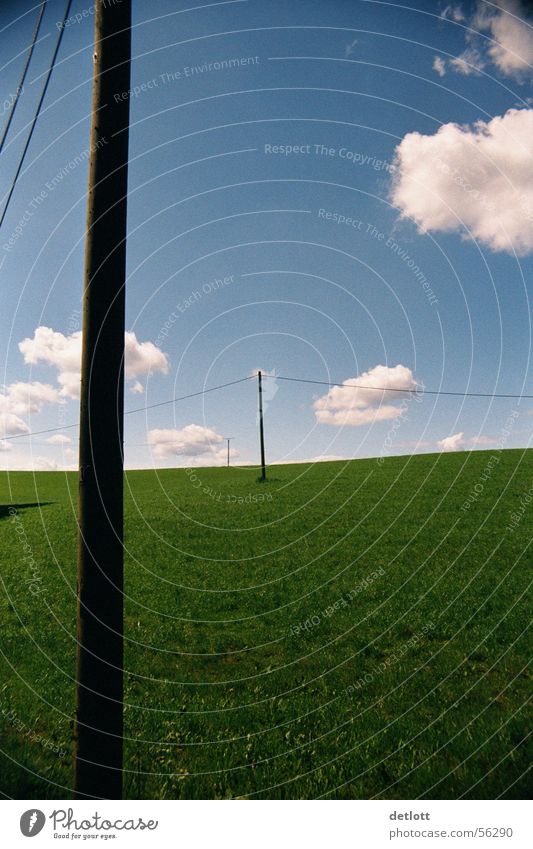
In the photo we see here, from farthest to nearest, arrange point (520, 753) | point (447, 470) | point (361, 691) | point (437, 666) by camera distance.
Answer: point (447, 470)
point (437, 666)
point (361, 691)
point (520, 753)

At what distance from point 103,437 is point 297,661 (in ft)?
22.9

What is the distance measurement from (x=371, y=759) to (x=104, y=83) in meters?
8.17

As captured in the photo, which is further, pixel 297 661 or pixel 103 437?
pixel 297 661

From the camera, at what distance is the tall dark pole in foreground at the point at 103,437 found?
413cm

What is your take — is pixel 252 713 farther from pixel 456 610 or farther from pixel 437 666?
pixel 456 610

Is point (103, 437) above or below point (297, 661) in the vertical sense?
above

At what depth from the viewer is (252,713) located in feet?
24.0

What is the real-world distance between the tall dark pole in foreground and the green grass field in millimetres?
1941

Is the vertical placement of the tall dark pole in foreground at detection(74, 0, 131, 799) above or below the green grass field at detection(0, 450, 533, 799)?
above

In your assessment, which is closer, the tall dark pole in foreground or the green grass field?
the tall dark pole in foreground

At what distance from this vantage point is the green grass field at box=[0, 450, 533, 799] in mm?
5738

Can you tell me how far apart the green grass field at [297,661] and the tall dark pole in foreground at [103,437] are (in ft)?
6.37

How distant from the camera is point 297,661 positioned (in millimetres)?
9188
